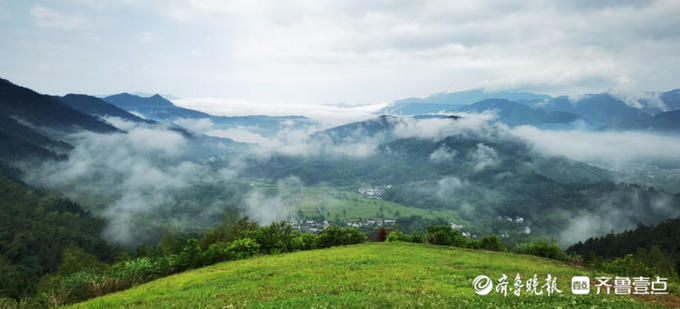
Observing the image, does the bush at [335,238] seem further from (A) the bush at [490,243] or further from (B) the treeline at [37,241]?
(B) the treeline at [37,241]

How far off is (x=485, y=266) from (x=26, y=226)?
747ft

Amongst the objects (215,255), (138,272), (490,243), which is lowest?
(490,243)

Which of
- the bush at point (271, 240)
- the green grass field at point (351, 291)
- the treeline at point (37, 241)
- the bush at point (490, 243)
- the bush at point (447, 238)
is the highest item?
the green grass field at point (351, 291)

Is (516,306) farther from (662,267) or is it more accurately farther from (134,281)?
(662,267)

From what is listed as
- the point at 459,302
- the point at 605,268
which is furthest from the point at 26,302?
the point at 605,268

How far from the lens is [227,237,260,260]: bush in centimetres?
4522

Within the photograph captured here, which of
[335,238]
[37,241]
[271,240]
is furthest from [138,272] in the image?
[37,241]

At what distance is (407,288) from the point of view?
20922mm

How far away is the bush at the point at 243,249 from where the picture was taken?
148 ft

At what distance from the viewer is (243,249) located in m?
47.0

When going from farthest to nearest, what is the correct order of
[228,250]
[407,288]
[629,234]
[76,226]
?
[76,226] → [629,234] → [228,250] → [407,288]

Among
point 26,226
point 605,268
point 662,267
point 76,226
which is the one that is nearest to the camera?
point 605,268

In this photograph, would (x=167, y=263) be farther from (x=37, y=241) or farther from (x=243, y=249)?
(x=37, y=241)

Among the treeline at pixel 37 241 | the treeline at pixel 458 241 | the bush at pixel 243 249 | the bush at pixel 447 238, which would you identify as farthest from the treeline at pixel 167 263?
the treeline at pixel 37 241
